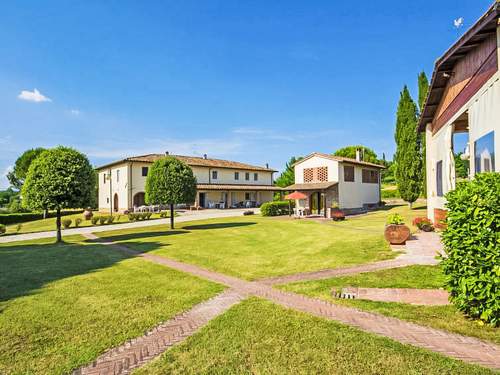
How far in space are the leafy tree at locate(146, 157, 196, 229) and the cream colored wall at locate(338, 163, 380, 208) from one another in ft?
53.6

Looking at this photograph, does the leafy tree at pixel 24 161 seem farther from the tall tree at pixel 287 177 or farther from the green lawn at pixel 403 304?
the green lawn at pixel 403 304

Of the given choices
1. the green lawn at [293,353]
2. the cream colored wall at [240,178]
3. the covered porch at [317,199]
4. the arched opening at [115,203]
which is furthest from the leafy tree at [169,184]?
the cream colored wall at [240,178]

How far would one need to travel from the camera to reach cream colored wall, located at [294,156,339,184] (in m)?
29.7

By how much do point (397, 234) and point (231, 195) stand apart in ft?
116

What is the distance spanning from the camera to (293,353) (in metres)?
4.08

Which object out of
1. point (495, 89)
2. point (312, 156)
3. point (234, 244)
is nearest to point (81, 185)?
point (234, 244)

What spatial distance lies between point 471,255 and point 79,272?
10.1m

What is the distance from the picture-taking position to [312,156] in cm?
3228

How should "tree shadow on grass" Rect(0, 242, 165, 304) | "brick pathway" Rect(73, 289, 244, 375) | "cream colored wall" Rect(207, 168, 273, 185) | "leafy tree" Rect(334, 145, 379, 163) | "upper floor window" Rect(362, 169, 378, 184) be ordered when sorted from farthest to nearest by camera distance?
"leafy tree" Rect(334, 145, 379, 163) < "cream colored wall" Rect(207, 168, 273, 185) < "upper floor window" Rect(362, 169, 378, 184) < "tree shadow on grass" Rect(0, 242, 165, 304) < "brick pathway" Rect(73, 289, 244, 375)

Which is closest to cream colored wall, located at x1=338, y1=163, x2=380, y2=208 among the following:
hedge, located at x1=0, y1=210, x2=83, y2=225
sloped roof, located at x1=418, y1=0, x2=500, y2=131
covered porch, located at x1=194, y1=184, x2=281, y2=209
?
covered porch, located at x1=194, y1=184, x2=281, y2=209

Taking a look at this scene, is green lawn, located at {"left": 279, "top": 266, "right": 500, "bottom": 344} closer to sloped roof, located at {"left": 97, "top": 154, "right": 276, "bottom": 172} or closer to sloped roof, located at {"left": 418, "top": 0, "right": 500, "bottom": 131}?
sloped roof, located at {"left": 418, "top": 0, "right": 500, "bottom": 131}

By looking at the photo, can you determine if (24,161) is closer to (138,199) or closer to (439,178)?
(138,199)

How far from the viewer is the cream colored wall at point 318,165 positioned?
29672mm

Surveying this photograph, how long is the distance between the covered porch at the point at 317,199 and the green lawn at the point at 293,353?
78.5 ft
